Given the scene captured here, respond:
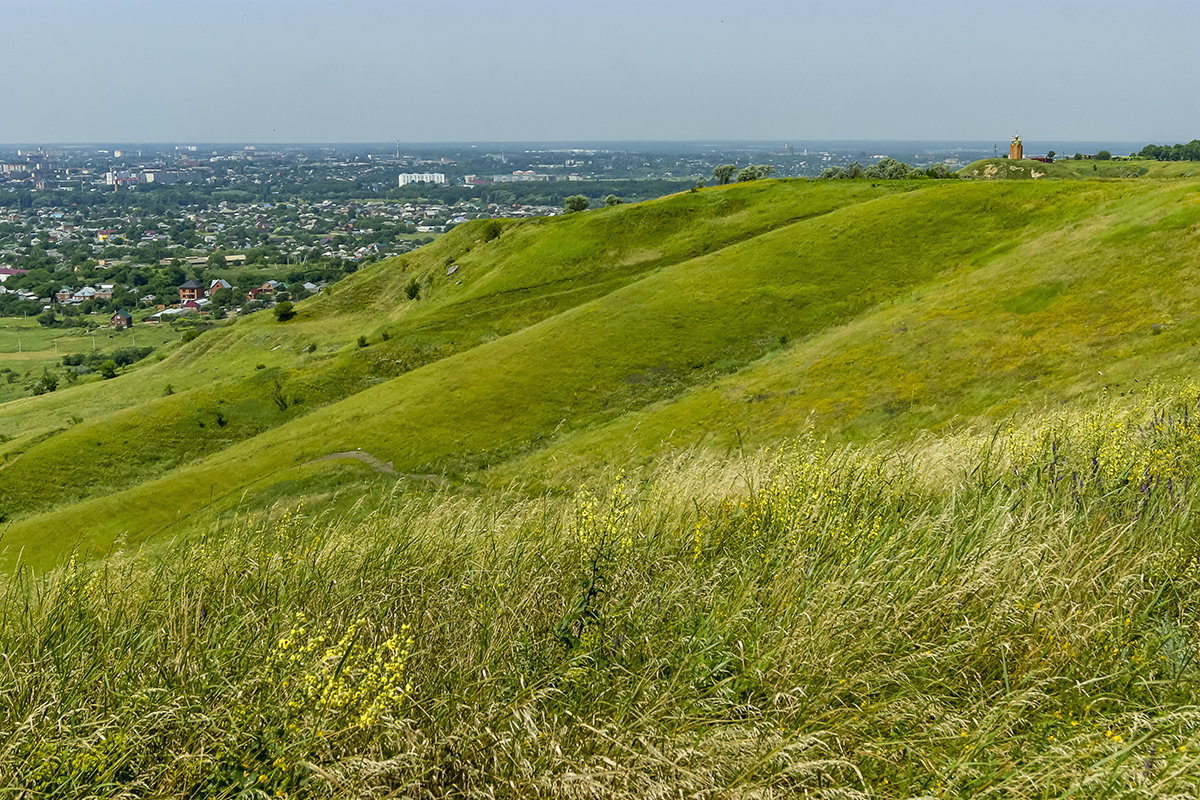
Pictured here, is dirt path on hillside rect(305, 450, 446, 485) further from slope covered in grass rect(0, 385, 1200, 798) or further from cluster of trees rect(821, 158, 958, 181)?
cluster of trees rect(821, 158, 958, 181)

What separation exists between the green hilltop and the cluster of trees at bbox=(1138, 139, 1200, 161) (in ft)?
479

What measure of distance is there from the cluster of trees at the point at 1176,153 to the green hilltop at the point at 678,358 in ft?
479

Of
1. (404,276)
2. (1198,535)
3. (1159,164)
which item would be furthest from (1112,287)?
(1159,164)

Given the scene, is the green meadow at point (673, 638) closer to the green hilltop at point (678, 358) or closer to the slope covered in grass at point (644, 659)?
the slope covered in grass at point (644, 659)

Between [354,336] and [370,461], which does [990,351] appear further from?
[354,336]

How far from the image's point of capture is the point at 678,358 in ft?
172

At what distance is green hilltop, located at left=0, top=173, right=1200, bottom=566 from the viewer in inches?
1350

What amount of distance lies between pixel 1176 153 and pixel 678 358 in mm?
196318

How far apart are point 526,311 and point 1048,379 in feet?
165

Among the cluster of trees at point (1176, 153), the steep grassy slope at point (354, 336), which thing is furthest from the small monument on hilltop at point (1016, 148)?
the cluster of trees at point (1176, 153)

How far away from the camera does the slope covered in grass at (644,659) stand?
3832 millimetres

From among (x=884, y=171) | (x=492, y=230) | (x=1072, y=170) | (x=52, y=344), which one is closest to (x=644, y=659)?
(x=492, y=230)

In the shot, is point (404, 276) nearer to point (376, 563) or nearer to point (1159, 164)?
point (376, 563)

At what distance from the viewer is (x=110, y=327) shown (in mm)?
194375
